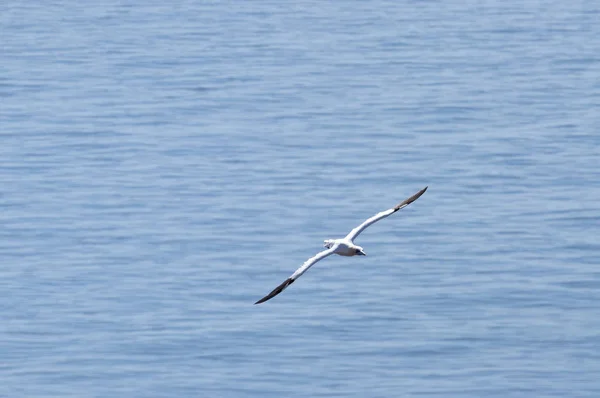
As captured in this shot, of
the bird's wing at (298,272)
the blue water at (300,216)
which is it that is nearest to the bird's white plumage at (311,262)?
the bird's wing at (298,272)

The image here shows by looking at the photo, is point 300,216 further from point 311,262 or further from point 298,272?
point 298,272

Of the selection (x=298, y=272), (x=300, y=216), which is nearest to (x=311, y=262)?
(x=298, y=272)

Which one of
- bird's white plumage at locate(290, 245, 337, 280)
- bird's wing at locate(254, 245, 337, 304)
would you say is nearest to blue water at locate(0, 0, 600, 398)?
bird's white plumage at locate(290, 245, 337, 280)

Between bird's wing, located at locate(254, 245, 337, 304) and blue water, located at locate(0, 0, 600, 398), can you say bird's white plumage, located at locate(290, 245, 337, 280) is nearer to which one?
bird's wing, located at locate(254, 245, 337, 304)

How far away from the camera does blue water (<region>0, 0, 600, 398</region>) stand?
1190 inches

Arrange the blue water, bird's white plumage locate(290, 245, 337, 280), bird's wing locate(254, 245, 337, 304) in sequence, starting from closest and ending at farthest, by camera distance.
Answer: bird's wing locate(254, 245, 337, 304), bird's white plumage locate(290, 245, 337, 280), the blue water

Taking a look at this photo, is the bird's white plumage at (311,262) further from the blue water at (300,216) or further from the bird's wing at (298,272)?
the blue water at (300,216)

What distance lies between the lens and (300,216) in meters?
38.2

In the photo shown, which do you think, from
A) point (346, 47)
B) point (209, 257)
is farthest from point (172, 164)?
point (346, 47)

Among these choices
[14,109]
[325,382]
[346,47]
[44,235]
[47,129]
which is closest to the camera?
[325,382]

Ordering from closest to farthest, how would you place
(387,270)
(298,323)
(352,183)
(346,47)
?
(298,323) < (387,270) < (352,183) < (346,47)

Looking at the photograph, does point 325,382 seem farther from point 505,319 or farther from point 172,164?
point 172,164

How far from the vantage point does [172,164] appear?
4444 centimetres

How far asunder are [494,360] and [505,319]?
78.2 inches
